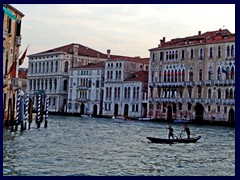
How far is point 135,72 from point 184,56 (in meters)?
6.45

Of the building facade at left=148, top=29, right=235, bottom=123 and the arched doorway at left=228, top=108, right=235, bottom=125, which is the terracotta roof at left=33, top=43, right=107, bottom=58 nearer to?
the building facade at left=148, top=29, right=235, bottom=123

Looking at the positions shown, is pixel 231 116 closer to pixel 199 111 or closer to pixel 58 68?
pixel 199 111

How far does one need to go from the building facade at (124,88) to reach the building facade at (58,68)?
590cm

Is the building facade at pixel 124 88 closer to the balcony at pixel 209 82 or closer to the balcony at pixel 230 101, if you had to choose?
the balcony at pixel 209 82

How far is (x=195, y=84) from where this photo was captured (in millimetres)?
30531

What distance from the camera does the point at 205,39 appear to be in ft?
100

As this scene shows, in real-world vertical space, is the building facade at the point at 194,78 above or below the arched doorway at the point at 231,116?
above

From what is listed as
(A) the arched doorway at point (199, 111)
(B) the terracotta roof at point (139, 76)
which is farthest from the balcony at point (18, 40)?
(B) the terracotta roof at point (139, 76)

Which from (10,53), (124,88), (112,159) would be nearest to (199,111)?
(124,88)

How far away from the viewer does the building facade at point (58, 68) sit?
4259cm

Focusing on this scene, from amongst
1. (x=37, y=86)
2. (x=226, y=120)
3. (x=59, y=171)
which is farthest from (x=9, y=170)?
(x=37, y=86)

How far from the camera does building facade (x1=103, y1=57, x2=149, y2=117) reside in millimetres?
34969

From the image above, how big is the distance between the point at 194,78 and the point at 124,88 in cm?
705

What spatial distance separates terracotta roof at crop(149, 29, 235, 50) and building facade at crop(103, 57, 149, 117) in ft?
11.2
